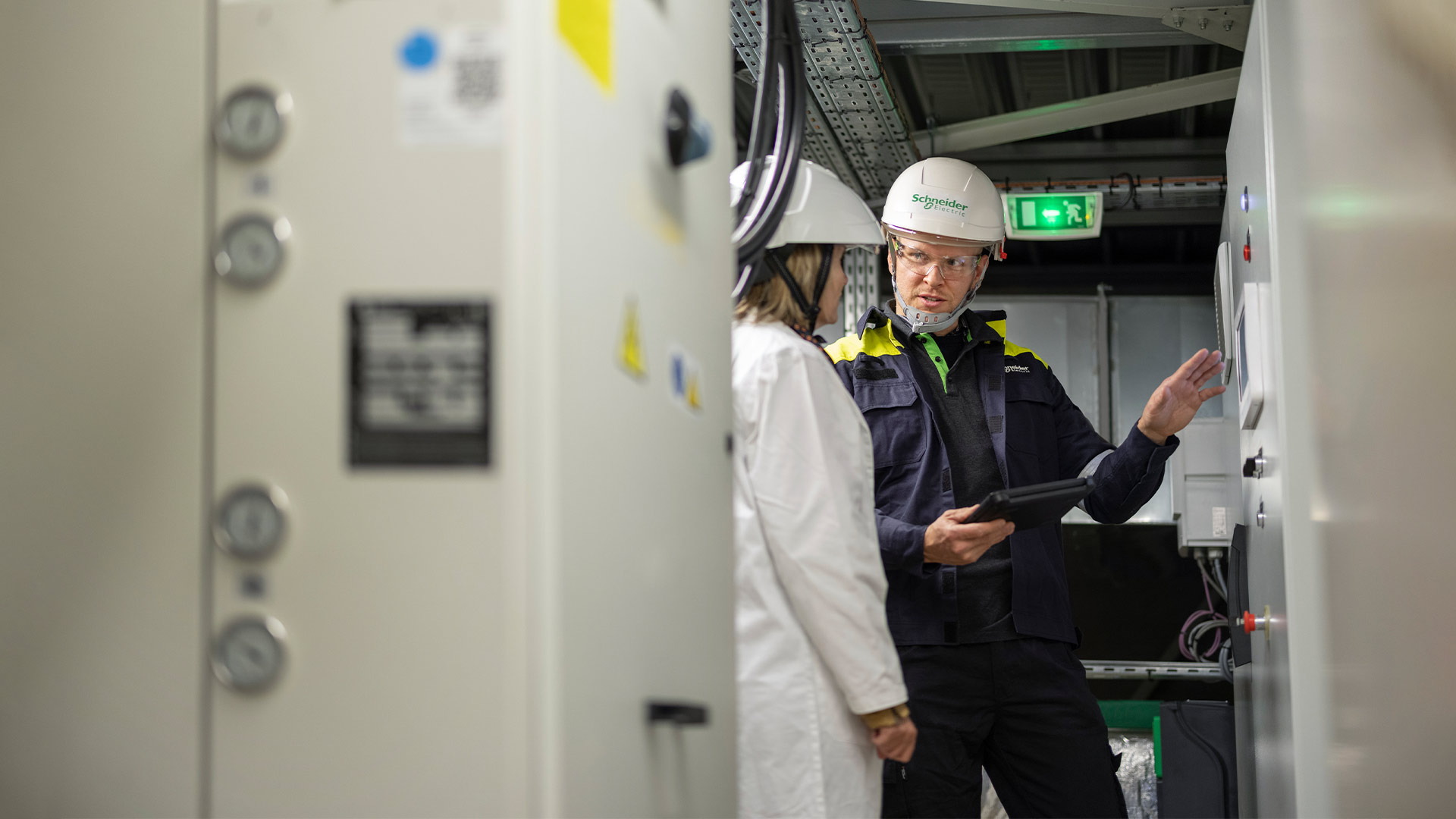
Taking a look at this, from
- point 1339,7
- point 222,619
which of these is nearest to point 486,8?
point 222,619

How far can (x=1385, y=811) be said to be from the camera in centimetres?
181

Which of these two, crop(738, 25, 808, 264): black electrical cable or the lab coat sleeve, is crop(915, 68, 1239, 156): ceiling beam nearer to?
crop(738, 25, 808, 264): black electrical cable

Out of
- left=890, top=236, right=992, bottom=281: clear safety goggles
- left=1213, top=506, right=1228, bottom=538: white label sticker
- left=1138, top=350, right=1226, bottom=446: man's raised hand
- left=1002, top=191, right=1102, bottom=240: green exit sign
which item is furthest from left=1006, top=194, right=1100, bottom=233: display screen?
left=1138, top=350, right=1226, bottom=446: man's raised hand

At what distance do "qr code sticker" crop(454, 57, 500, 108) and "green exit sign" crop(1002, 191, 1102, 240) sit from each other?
12.9 feet

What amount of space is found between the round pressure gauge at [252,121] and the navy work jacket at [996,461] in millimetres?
1660

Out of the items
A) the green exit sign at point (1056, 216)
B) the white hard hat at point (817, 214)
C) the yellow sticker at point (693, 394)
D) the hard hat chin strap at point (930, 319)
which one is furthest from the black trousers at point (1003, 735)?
the green exit sign at point (1056, 216)

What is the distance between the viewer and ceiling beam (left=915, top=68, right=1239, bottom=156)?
14.5ft

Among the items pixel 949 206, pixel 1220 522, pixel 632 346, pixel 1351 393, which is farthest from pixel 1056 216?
pixel 632 346

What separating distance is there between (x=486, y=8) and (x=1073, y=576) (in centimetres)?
588

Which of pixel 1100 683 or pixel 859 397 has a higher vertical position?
pixel 859 397

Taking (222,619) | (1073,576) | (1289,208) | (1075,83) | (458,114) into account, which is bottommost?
(1073,576)

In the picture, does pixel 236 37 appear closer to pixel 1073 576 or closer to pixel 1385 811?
pixel 1385 811

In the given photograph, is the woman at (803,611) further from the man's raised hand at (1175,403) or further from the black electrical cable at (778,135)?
the man's raised hand at (1175,403)

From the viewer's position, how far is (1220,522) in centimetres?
548
